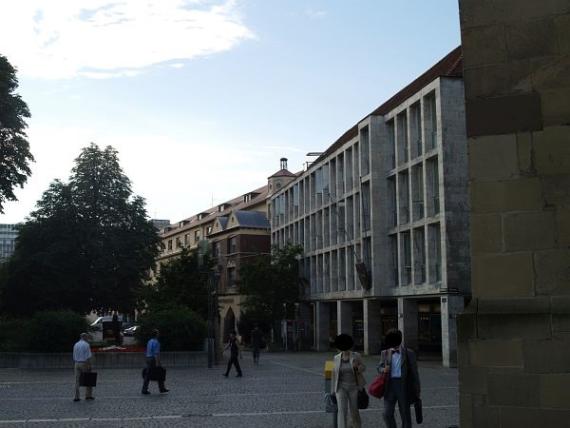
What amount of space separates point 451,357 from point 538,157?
1066 inches

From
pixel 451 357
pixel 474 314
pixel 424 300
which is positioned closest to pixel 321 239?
pixel 424 300

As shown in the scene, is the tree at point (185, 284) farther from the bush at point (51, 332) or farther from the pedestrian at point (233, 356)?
the pedestrian at point (233, 356)

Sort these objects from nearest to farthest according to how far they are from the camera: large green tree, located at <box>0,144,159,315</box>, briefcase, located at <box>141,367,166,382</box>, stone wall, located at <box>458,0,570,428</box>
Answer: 1. stone wall, located at <box>458,0,570,428</box>
2. briefcase, located at <box>141,367,166,382</box>
3. large green tree, located at <box>0,144,159,315</box>

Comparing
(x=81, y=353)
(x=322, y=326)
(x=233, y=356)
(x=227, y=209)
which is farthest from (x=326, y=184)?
(x=227, y=209)

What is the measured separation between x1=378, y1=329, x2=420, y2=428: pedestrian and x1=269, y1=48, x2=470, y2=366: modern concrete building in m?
24.1

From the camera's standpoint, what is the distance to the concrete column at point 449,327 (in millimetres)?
33812

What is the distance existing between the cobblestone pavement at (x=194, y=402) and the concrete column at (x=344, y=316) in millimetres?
21086

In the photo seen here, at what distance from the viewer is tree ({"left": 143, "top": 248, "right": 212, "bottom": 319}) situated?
5034 cm

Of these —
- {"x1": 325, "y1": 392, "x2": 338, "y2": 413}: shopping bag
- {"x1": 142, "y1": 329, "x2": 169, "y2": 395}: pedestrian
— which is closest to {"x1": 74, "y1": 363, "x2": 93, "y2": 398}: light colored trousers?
{"x1": 142, "y1": 329, "x2": 169, "y2": 395}: pedestrian

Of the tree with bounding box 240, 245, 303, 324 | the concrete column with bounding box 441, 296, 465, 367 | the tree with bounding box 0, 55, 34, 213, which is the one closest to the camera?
the concrete column with bounding box 441, 296, 465, 367

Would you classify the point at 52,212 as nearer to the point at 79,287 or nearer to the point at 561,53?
the point at 79,287

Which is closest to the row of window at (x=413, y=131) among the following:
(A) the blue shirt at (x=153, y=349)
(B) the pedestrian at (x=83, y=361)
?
(A) the blue shirt at (x=153, y=349)

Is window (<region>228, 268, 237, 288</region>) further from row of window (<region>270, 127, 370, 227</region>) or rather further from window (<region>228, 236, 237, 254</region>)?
row of window (<region>270, 127, 370, 227</region>)

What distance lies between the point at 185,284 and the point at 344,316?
1160cm
